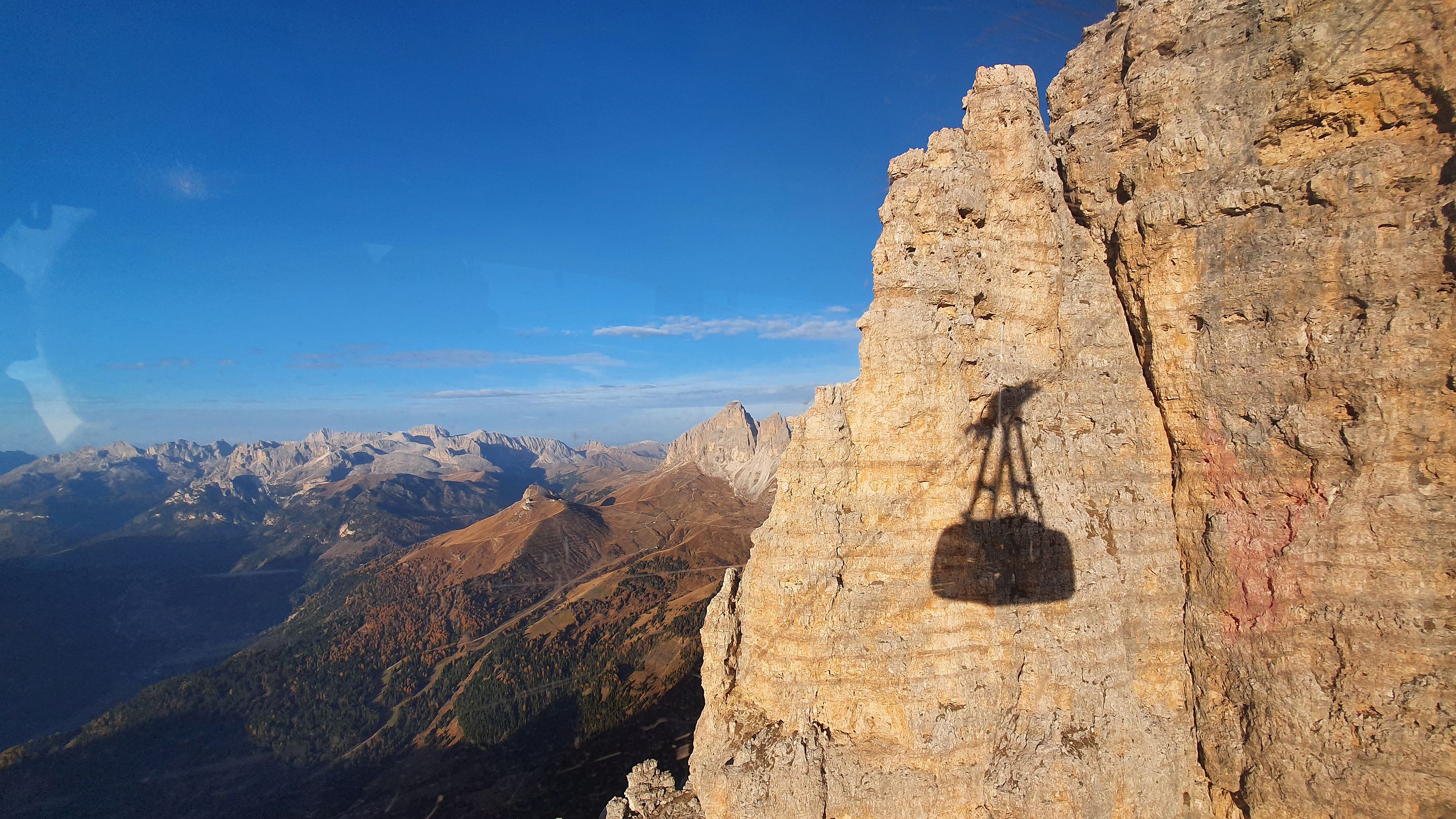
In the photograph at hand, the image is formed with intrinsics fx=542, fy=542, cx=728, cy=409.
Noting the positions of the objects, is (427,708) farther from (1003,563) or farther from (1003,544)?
(1003,544)

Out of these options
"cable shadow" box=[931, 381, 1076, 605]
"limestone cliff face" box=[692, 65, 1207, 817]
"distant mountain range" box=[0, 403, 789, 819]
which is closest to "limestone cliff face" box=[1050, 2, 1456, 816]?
"limestone cliff face" box=[692, 65, 1207, 817]

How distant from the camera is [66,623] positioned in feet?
485

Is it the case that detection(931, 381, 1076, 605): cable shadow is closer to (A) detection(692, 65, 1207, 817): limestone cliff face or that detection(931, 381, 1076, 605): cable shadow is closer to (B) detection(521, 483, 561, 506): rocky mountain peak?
(A) detection(692, 65, 1207, 817): limestone cliff face

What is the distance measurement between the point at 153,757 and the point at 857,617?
420ft

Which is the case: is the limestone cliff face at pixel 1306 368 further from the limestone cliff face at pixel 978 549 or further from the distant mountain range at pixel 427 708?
the distant mountain range at pixel 427 708

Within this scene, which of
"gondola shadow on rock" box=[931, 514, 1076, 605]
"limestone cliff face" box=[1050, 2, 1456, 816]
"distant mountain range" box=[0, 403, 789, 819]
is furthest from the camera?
"distant mountain range" box=[0, 403, 789, 819]

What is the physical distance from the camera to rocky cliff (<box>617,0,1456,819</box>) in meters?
13.1

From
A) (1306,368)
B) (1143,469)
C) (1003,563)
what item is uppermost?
(1306,368)

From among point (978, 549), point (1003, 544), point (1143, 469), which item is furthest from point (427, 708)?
point (1143, 469)

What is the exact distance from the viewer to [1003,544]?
16.4m

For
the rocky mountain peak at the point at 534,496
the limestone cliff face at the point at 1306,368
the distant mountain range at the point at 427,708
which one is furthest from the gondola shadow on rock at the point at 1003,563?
the rocky mountain peak at the point at 534,496

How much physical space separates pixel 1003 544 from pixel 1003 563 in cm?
56

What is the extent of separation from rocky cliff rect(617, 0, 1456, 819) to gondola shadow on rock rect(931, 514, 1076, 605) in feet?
0.29

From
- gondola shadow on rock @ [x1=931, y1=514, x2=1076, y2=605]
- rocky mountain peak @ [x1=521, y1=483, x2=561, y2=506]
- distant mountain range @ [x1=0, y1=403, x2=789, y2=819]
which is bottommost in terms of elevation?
distant mountain range @ [x1=0, y1=403, x2=789, y2=819]
